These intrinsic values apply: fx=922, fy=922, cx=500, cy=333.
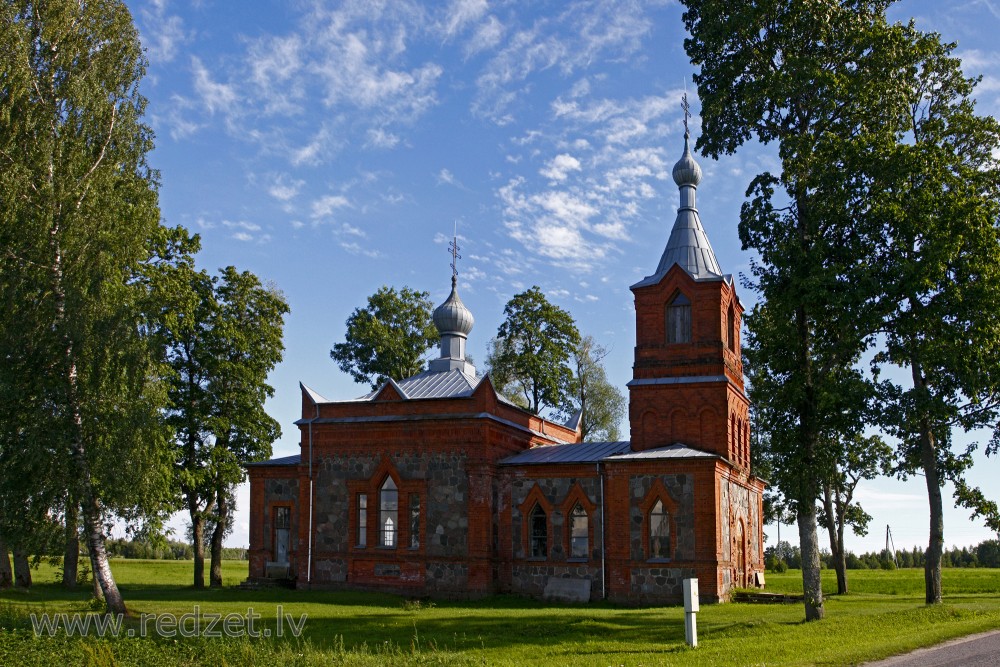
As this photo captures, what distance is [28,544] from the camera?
21.4 meters

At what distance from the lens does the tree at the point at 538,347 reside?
41906 millimetres

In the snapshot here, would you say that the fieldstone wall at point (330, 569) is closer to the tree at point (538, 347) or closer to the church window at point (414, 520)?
the church window at point (414, 520)

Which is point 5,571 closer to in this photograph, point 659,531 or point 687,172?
point 659,531

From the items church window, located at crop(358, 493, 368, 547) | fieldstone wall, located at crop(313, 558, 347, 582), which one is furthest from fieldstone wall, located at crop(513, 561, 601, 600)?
fieldstone wall, located at crop(313, 558, 347, 582)

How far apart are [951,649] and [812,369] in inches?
321

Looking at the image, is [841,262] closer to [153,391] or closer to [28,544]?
[153,391]

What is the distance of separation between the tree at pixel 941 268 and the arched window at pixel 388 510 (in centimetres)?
1473

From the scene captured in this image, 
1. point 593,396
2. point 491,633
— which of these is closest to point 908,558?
point 593,396

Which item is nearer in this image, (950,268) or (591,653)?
(591,653)

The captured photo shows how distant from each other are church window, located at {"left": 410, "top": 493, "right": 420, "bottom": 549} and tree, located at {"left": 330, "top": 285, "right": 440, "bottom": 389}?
15766 millimetres

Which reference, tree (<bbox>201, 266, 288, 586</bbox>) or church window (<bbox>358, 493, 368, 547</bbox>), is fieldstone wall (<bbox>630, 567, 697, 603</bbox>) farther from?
tree (<bbox>201, 266, 288, 586</bbox>)

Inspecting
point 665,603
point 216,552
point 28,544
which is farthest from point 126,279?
point 665,603

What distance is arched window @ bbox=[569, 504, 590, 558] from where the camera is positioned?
27.4 m

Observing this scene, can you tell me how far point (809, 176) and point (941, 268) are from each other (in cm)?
351
